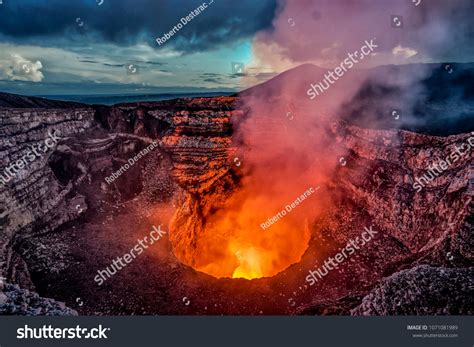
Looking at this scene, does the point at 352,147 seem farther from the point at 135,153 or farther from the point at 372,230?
the point at 135,153

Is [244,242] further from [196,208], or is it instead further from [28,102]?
[28,102]

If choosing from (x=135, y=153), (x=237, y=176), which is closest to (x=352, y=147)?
(x=237, y=176)
